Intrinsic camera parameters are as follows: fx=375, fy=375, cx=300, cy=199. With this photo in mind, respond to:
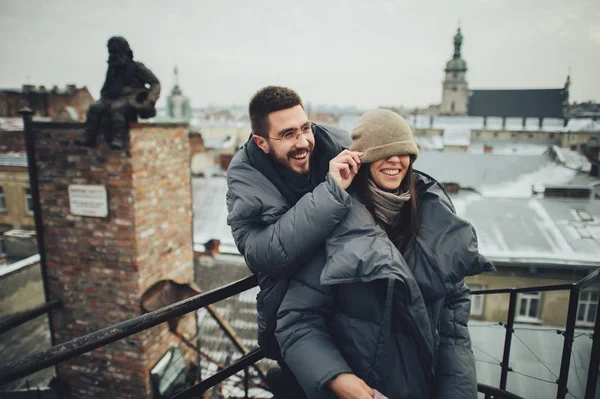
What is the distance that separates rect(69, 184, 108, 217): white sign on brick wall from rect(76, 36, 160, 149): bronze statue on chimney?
0.45m

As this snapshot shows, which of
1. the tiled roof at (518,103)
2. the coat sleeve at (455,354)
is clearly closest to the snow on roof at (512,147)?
the tiled roof at (518,103)

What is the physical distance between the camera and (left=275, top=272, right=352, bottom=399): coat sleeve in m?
1.27

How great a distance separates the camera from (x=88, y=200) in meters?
3.77

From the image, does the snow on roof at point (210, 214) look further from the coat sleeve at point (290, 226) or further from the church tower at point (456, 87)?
the church tower at point (456, 87)

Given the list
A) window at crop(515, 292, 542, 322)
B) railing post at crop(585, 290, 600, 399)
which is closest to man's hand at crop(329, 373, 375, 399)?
railing post at crop(585, 290, 600, 399)

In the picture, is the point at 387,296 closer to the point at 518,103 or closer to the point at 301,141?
the point at 301,141

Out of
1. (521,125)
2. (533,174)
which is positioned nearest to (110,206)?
(533,174)

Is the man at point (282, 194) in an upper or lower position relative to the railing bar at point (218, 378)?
upper

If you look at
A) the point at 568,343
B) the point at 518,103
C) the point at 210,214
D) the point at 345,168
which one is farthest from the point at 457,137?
the point at 345,168

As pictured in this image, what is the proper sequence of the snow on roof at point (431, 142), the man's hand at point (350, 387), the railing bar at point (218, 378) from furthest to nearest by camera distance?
the snow on roof at point (431, 142) → the railing bar at point (218, 378) → the man's hand at point (350, 387)

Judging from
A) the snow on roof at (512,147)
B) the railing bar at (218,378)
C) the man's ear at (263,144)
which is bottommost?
the snow on roof at (512,147)

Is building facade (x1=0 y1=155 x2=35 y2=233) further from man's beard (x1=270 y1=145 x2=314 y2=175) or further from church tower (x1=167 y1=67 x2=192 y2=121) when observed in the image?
church tower (x1=167 y1=67 x2=192 y2=121)

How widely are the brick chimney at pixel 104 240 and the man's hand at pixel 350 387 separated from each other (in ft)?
10.2

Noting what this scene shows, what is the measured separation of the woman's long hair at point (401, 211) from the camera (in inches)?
57.2
